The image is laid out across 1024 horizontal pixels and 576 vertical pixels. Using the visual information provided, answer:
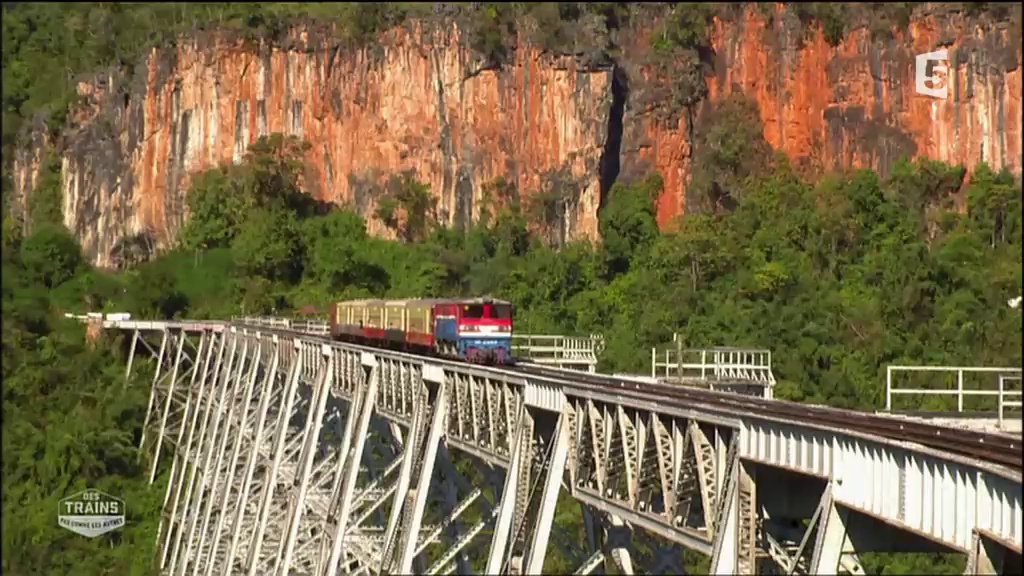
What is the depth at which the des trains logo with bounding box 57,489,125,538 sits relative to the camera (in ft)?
214

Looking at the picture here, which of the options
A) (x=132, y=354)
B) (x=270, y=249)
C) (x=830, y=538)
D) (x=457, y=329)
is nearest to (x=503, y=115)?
(x=270, y=249)

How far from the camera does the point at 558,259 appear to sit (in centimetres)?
10919

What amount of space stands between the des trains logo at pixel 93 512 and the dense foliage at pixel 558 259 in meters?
0.58

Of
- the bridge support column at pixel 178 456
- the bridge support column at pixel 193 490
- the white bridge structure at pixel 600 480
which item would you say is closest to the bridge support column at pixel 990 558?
the white bridge structure at pixel 600 480

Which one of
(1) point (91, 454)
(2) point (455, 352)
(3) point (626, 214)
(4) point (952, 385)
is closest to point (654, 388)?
(2) point (455, 352)

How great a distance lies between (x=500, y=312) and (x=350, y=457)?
11.6 metres

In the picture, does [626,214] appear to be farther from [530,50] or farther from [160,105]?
[160,105]

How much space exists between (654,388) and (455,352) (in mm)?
16808

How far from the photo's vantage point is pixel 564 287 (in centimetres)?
10388

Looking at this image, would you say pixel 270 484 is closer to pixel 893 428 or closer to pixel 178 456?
pixel 893 428

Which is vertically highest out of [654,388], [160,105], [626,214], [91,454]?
[160,105]

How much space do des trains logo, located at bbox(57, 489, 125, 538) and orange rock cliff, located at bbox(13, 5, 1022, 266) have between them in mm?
53038

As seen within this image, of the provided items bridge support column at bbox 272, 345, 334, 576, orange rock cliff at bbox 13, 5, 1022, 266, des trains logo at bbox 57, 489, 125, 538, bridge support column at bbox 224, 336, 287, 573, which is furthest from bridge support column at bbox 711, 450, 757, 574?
orange rock cliff at bbox 13, 5, 1022, 266

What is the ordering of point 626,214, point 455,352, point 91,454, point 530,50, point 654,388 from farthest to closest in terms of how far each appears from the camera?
point 530,50 < point 626,214 < point 91,454 < point 455,352 < point 654,388
